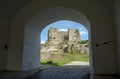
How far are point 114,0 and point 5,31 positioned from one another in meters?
3.15

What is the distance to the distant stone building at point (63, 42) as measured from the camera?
14.0m

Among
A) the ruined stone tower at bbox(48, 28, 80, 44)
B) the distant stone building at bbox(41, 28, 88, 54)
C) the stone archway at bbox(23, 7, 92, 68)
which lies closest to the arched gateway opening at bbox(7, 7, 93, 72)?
the stone archway at bbox(23, 7, 92, 68)

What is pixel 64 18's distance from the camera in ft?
18.3

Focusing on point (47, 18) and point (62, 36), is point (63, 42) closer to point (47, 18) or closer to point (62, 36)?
point (62, 36)

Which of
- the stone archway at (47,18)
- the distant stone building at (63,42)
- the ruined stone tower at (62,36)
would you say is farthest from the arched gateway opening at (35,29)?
the ruined stone tower at (62,36)

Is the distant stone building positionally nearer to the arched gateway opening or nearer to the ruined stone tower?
the ruined stone tower

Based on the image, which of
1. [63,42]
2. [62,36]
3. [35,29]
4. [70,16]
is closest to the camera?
[70,16]

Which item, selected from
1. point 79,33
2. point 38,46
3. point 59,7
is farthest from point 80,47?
point 59,7

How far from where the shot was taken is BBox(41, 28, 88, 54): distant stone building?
13992 mm

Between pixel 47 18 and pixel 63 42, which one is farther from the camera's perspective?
pixel 63 42

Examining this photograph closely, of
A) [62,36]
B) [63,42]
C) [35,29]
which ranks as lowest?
[63,42]

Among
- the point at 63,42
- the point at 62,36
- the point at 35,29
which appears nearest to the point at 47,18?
the point at 35,29

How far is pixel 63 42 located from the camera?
1547 centimetres

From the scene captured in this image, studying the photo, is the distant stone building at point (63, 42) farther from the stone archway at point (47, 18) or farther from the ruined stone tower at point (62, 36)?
the stone archway at point (47, 18)
